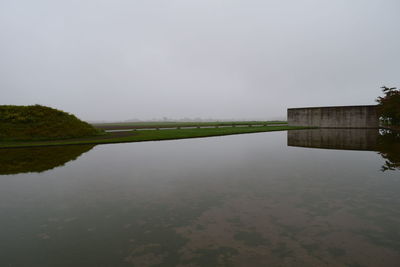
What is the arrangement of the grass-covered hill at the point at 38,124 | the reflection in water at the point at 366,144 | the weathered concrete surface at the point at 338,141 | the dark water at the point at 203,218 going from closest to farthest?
the dark water at the point at 203,218, the reflection in water at the point at 366,144, the weathered concrete surface at the point at 338,141, the grass-covered hill at the point at 38,124

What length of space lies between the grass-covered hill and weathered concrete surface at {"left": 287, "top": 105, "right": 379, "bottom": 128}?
167 ft

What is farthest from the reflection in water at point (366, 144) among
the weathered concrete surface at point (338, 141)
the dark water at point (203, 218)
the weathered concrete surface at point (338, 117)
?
the weathered concrete surface at point (338, 117)

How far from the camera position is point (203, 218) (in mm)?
5840

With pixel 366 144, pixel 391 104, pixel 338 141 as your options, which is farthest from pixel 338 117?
pixel 366 144

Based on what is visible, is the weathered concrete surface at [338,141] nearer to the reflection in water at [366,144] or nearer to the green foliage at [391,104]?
the reflection in water at [366,144]

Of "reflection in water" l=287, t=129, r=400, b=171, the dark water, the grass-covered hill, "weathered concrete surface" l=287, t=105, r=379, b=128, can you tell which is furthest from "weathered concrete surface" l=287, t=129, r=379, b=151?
the grass-covered hill

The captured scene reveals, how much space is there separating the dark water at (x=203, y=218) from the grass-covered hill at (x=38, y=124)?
20201mm

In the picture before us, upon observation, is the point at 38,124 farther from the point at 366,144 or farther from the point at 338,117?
the point at 338,117

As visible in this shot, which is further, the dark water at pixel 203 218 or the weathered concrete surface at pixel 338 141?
the weathered concrete surface at pixel 338 141

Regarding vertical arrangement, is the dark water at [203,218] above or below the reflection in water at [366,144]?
below

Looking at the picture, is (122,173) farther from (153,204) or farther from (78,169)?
(153,204)

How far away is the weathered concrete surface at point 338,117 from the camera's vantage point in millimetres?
48219

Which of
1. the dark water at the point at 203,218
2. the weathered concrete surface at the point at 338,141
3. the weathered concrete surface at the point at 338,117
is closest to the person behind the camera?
the dark water at the point at 203,218

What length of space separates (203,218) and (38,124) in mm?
31978
